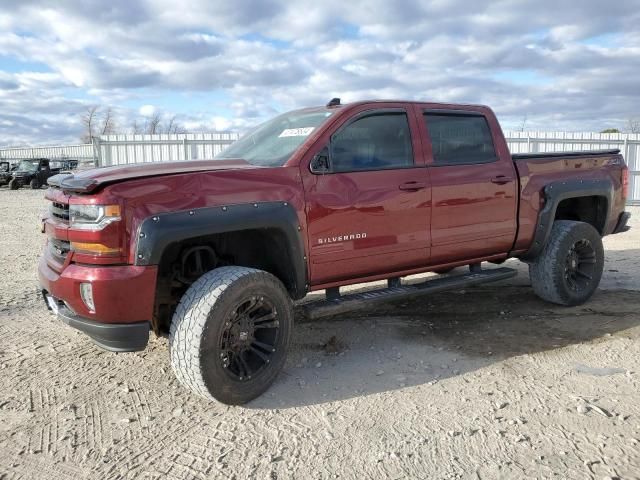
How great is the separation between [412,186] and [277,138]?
3.68 ft

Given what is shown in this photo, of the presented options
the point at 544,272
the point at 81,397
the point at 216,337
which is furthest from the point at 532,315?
the point at 81,397

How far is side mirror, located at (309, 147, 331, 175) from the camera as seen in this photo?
3.96 metres

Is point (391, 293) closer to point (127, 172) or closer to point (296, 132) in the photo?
point (296, 132)

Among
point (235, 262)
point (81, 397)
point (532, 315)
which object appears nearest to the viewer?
point (81, 397)

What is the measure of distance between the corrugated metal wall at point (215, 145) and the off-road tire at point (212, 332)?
15.1 metres

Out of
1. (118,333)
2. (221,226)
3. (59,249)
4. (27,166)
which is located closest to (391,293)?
(221,226)

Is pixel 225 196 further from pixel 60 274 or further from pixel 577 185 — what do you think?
pixel 577 185

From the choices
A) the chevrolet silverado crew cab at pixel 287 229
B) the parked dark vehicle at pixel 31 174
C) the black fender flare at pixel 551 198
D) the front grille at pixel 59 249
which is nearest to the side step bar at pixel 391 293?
the chevrolet silverado crew cab at pixel 287 229

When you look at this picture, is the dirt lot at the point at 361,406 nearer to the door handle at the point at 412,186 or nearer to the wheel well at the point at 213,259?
the wheel well at the point at 213,259

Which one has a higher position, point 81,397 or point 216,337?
point 216,337

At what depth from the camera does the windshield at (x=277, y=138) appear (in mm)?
4137

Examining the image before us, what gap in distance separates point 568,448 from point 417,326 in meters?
2.20

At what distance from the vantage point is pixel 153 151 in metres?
19.6

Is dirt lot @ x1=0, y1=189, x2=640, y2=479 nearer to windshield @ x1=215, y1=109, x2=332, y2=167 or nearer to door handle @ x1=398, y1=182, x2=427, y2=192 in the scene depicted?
door handle @ x1=398, y1=182, x2=427, y2=192
